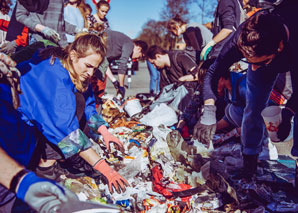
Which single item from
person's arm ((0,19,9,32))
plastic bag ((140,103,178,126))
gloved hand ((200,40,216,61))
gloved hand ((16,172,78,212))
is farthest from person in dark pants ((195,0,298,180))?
person's arm ((0,19,9,32))

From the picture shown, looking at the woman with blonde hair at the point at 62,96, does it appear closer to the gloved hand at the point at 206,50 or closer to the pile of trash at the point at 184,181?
the pile of trash at the point at 184,181

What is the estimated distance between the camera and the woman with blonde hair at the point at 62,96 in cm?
173

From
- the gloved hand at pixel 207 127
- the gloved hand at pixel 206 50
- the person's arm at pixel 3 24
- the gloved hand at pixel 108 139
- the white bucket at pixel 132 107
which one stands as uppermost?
the person's arm at pixel 3 24

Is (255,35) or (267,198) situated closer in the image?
(255,35)

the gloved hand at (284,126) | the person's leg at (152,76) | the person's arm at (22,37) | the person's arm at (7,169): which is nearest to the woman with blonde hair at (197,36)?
the person's leg at (152,76)

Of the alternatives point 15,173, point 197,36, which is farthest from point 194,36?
point 15,173

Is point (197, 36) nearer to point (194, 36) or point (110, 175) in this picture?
point (194, 36)

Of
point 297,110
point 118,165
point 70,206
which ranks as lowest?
point 118,165

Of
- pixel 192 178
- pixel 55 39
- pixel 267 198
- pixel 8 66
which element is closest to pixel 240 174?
pixel 267 198

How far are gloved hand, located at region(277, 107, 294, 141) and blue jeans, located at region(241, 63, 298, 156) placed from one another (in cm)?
24

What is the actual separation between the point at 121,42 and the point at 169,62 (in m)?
0.91

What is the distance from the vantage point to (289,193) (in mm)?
2207

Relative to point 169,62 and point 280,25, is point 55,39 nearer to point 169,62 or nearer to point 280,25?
point 169,62

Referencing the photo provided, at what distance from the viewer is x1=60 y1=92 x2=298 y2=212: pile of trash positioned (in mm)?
1911
